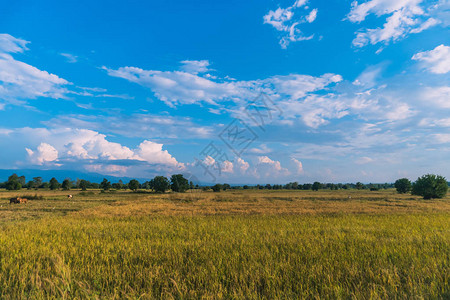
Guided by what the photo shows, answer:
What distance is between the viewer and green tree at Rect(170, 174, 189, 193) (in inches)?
3182

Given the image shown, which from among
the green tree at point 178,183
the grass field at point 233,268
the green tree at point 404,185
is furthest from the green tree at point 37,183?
the green tree at point 404,185

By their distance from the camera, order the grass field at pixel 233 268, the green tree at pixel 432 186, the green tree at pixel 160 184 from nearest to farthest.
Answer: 1. the grass field at pixel 233 268
2. the green tree at pixel 432 186
3. the green tree at pixel 160 184

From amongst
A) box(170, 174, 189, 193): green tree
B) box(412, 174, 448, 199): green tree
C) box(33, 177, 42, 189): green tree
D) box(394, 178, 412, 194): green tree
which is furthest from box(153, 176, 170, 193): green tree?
box(33, 177, 42, 189): green tree

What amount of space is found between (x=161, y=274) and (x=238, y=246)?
325 centimetres

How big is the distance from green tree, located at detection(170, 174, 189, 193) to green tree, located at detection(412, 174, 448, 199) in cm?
6738

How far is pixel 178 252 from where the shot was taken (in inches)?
280

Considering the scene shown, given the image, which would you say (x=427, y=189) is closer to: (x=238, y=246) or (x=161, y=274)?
(x=238, y=246)

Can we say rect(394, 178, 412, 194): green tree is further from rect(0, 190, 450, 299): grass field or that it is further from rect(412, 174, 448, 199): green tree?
rect(0, 190, 450, 299): grass field

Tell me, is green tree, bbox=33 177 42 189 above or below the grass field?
below

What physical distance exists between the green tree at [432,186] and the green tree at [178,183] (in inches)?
2653

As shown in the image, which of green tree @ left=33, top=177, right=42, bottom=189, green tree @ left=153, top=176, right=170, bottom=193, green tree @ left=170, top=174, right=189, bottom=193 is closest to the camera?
green tree @ left=153, top=176, right=170, bottom=193

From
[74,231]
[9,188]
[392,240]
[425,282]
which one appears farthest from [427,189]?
[9,188]

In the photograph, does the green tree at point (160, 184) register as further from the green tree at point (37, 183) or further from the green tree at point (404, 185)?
the green tree at point (37, 183)

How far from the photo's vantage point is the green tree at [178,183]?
3182 inches
